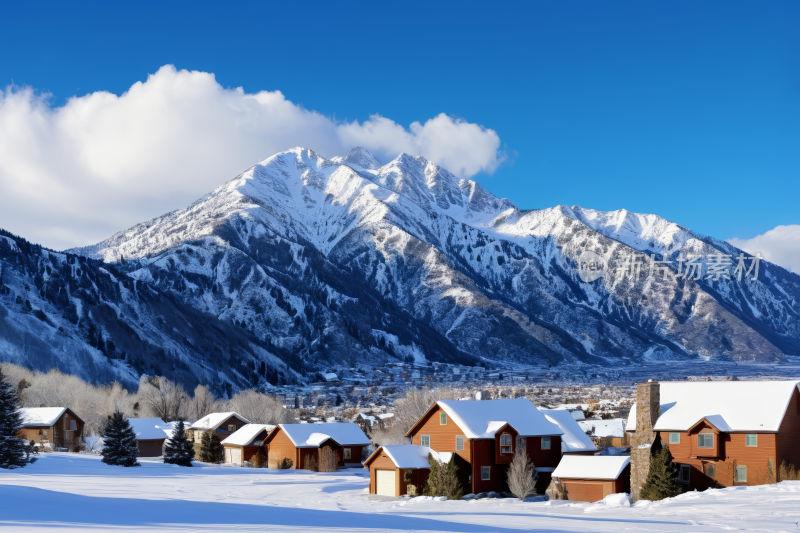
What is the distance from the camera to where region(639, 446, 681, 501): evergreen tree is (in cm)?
4244

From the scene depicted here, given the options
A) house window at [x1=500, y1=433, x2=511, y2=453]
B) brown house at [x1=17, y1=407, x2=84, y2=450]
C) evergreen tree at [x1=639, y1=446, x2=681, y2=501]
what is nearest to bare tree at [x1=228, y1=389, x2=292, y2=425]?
brown house at [x1=17, y1=407, x2=84, y2=450]

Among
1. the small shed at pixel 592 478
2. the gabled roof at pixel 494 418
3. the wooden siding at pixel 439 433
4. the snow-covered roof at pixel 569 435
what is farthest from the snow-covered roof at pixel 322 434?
the small shed at pixel 592 478

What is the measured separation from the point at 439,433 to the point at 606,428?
42.3m

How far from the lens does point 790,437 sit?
4506 centimetres

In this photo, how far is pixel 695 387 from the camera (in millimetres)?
48812

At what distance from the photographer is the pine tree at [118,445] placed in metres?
64.6

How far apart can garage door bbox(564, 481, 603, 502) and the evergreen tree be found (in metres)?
3.22

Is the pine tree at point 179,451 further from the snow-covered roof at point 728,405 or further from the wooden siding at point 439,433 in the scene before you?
the snow-covered roof at point 728,405

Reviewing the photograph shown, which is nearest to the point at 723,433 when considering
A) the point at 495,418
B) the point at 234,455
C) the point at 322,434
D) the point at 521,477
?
the point at 521,477

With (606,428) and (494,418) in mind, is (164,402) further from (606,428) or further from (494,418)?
(494,418)

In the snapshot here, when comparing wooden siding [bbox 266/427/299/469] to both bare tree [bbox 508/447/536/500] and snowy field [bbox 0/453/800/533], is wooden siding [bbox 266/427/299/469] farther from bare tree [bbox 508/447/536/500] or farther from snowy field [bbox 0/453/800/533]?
bare tree [bbox 508/447/536/500]

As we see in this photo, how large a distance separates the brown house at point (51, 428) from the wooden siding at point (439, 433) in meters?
46.1

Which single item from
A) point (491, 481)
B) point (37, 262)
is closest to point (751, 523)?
point (491, 481)

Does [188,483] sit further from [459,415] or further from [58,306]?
[58,306]
